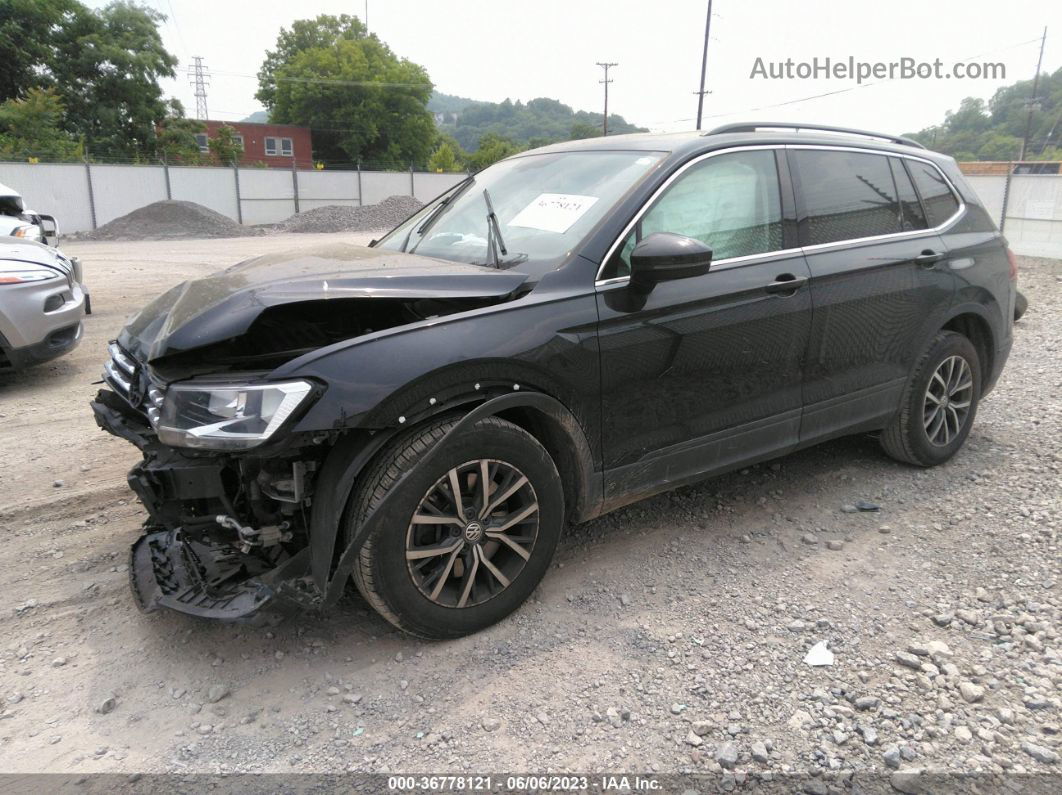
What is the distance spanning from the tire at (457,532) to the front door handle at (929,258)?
8.42 feet

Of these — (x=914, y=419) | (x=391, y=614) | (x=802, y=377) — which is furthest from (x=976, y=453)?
(x=391, y=614)

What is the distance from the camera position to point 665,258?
2.99 metres

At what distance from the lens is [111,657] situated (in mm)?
2922

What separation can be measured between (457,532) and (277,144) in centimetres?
6631

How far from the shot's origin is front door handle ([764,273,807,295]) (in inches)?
142

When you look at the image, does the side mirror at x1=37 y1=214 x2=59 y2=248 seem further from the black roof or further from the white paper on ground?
the white paper on ground

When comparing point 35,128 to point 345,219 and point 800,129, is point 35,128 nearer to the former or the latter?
→ point 345,219

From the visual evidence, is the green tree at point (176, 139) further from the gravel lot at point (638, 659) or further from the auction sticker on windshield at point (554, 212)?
the auction sticker on windshield at point (554, 212)

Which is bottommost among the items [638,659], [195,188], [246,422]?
[638,659]

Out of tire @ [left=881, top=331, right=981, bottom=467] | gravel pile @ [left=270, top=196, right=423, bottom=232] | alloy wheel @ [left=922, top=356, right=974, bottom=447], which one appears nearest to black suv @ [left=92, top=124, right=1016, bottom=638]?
tire @ [left=881, top=331, right=981, bottom=467]

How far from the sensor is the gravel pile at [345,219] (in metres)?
32.5

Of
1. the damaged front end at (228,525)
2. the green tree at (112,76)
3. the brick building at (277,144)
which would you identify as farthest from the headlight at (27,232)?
the brick building at (277,144)

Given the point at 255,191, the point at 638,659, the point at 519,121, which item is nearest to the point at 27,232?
the point at 638,659

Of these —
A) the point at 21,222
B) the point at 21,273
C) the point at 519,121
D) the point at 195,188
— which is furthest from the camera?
the point at 519,121
